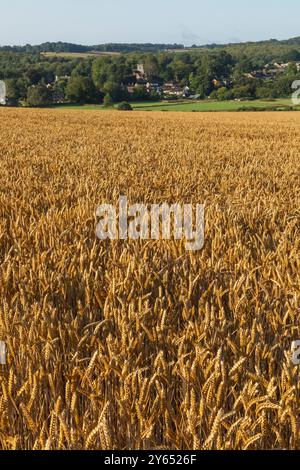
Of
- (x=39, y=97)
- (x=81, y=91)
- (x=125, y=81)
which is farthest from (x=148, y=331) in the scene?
(x=125, y=81)

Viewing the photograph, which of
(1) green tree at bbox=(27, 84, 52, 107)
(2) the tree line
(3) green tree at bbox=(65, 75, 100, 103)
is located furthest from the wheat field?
(3) green tree at bbox=(65, 75, 100, 103)

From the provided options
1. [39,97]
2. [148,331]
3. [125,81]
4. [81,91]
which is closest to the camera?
[148,331]

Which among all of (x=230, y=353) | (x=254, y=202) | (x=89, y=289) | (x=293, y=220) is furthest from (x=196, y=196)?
(x=230, y=353)

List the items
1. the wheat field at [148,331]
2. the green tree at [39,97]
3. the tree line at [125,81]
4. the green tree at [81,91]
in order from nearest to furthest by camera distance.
A: the wheat field at [148,331] → the green tree at [39,97] → the green tree at [81,91] → the tree line at [125,81]

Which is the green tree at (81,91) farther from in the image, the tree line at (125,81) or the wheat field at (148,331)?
the wheat field at (148,331)

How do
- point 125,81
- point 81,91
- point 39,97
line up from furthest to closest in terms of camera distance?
point 125,81, point 81,91, point 39,97

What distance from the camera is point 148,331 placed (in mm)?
2348

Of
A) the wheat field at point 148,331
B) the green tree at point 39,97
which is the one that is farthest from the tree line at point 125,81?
the wheat field at point 148,331

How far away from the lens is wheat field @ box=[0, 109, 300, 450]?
1785 millimetres

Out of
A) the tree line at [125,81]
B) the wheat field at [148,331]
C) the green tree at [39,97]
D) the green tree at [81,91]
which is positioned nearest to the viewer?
the wheat field at [148,331]

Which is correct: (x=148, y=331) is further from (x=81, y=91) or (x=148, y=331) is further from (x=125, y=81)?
(x=125, y=81)

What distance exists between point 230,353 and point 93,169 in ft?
20.5

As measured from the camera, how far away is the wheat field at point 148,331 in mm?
1785

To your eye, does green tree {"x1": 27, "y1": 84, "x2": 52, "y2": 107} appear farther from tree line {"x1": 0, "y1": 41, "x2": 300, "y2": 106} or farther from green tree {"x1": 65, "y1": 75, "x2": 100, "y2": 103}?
green tree {"x1": 65, "y1": 75, "x2": 100, "y2": 103}
